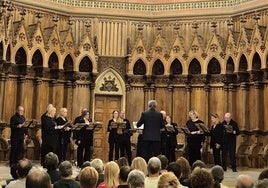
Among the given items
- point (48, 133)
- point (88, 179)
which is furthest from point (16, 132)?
point (88, 179)

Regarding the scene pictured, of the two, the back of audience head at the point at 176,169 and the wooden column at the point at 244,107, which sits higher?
the wooden column at the point at 244,107

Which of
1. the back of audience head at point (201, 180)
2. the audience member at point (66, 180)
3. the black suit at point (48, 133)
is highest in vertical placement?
the black suit at point (48, 133)

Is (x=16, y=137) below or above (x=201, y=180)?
above

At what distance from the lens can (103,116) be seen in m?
18.5

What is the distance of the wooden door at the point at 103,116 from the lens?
18266mm

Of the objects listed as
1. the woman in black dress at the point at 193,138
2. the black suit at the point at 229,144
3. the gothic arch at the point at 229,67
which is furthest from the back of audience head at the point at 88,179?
the gothic arch at the point at 229,67

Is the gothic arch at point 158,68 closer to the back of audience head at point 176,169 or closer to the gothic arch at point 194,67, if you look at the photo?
the gothic arch at point 194,67

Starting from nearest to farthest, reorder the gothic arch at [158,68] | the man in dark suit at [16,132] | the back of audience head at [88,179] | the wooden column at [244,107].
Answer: the back of audience head at [88,179]
the man in dark suit at [16,132]
the wooden column at [244,107]
the gothic arch at [158,68]

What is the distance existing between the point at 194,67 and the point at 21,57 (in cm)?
690

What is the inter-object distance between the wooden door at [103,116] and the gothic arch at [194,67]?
3171 mm

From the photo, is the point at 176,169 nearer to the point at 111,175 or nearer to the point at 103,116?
the point at 111,175

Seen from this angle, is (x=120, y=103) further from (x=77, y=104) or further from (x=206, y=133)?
(x=206, y=133)

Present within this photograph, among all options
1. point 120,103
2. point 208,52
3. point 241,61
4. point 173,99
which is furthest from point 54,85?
point 241,61

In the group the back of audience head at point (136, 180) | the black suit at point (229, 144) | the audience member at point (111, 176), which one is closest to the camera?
the back of audience head at point (136, 180)
